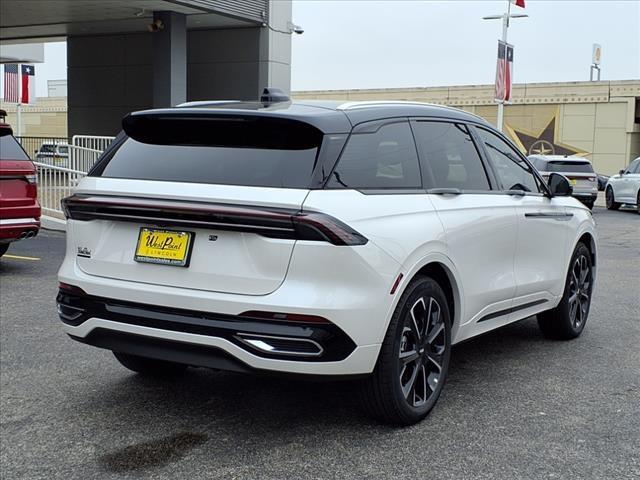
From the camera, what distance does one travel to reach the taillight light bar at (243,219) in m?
3.72

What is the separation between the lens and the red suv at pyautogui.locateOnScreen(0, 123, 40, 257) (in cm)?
909

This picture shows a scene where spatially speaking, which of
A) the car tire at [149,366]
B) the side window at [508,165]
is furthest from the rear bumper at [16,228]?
the side window at [508,165]

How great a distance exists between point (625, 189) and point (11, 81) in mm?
21915

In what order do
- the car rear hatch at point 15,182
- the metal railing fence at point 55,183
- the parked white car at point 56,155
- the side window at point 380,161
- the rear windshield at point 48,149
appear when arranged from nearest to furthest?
the side window at point 380,161 → the car rear hatch at point 15,182 → the metal railing fence at point 55,183 → the parked white car at point 56,155 → the rear windshield at point 48,149

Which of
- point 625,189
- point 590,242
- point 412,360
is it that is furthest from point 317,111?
point 625,189

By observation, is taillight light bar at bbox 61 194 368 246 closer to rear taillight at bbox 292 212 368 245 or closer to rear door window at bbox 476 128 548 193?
rear taillight at bbox 292 212 368 245

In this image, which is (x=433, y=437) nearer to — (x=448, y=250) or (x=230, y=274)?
(x=448, y=250)

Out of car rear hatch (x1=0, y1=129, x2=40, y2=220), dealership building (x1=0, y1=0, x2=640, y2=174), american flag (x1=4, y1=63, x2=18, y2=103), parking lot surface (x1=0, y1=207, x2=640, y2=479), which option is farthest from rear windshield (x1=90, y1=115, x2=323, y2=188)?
american flag (x1=4, y1=63, x2=18, y2=103)

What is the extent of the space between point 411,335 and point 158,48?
52.3 feet

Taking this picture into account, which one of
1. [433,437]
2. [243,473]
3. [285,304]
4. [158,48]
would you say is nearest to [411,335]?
[433,437]

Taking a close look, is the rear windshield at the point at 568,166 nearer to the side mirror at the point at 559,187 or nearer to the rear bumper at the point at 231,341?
the side mirror at the point at 559,187

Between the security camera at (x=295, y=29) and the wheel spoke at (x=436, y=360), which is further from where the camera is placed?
the security camera at (x=295, y=29)

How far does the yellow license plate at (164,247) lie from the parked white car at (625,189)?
841 inches

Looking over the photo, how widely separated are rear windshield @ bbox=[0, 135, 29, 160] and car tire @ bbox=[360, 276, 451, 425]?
6.36 m
